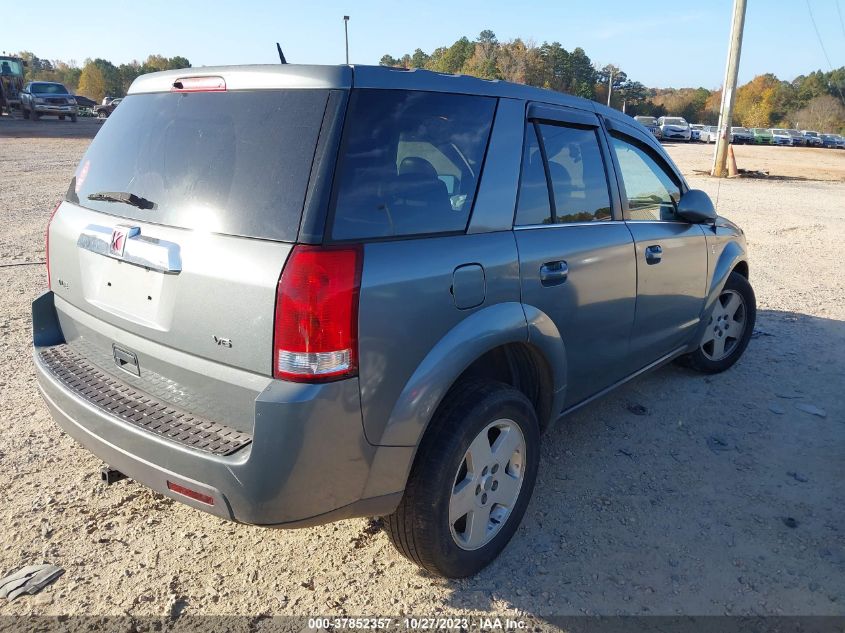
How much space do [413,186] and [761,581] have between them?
222 cm

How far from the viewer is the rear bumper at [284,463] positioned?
2037 millimetres

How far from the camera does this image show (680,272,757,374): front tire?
15.9 feet

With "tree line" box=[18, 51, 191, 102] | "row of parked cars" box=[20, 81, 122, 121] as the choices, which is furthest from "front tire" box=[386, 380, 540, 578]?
"tree line" box=[18, 51, 191, 102]

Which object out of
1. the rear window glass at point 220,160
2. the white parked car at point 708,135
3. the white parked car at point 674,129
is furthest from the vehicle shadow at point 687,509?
the white parked car at point 708,135

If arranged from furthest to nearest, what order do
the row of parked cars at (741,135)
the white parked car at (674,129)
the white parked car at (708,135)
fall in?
the white parked car at (708,135)
the row of parked cars at (741,135)
the white parked car at (674,129)

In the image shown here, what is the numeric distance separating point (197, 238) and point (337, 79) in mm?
733

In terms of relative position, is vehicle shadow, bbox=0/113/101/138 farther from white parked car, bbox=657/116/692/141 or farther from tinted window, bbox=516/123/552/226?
white parked car, bbox=657/116/692/141

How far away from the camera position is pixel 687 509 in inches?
128

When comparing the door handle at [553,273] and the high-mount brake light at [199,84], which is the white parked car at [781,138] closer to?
the door handle at [553,273]

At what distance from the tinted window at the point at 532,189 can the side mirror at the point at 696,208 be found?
133cm

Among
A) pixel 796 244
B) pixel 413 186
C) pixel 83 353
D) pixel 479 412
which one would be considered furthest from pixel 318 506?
pixel 796 244

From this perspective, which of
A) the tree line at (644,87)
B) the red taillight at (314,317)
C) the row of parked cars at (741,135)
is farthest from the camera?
the tree line at (644,87)

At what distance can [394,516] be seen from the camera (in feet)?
Result: 8.25

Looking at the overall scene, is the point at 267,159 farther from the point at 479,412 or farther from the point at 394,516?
the point at 394,516
